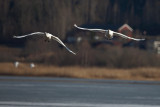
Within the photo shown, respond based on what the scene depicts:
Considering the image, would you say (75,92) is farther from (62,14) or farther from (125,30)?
(62,14)

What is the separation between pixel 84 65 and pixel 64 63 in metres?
2.00

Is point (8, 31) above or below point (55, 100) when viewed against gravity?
above

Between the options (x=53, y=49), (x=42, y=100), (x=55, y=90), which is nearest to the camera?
(x=42, y=100)

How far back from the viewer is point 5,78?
4609 centimetres

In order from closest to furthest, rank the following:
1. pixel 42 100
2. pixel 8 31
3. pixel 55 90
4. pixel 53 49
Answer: pixel 42 100 < pixel 55 90 < pixel 53 49 < pixel 8 31

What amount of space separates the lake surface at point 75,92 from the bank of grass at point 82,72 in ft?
1.66

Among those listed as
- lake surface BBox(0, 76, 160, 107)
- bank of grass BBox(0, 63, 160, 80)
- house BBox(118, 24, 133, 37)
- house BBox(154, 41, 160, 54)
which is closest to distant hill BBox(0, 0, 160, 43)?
A: house BBox(154, 41, 160, 54)

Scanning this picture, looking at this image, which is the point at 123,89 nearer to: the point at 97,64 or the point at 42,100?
the point at 97,64

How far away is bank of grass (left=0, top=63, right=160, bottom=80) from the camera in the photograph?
44.8 metres

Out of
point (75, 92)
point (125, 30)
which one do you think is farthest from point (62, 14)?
point (75, 92)

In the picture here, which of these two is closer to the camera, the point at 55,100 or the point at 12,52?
the point at 55,100

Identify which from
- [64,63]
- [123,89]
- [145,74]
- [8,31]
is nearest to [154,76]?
[145,74]

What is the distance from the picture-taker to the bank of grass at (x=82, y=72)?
147 feet

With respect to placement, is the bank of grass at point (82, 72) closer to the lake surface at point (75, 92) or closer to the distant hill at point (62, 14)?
the lake surface at point (75, 92)
